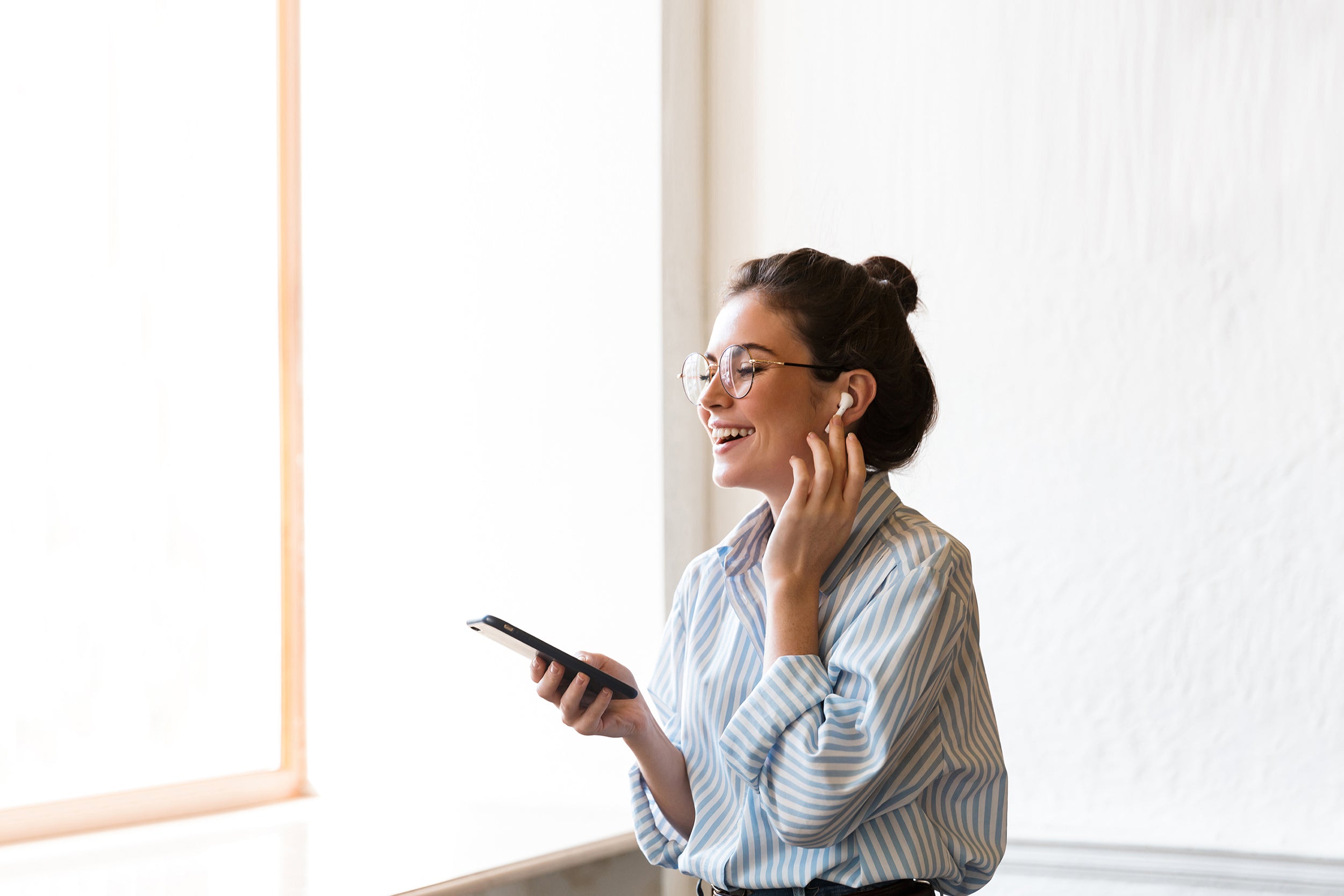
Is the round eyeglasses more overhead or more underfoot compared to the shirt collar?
more overhead

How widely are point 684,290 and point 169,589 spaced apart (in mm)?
1121

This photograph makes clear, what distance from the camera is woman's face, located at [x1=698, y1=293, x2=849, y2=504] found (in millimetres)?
1262

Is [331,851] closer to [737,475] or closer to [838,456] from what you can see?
[737,475]

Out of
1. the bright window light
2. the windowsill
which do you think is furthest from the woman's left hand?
the bright window light

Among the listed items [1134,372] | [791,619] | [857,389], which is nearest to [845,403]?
[857,389]

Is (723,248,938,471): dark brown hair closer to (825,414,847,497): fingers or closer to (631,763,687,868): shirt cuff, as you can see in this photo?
(825,414,847,497): fingers

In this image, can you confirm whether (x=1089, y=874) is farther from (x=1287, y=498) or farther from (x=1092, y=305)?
(x=1092, y=305)

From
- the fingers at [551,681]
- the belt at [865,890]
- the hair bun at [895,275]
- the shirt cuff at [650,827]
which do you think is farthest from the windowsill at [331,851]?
the hair bun at [895,275]

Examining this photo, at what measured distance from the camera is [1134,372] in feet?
6.39

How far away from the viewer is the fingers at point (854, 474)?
1.20 m

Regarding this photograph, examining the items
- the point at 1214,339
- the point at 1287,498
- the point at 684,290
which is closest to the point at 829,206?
the point at 684,290

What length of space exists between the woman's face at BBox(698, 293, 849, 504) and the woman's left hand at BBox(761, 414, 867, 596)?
0.20ft

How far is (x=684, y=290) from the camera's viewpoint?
7.31 feet

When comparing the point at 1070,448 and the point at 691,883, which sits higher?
the point at 1070,448
